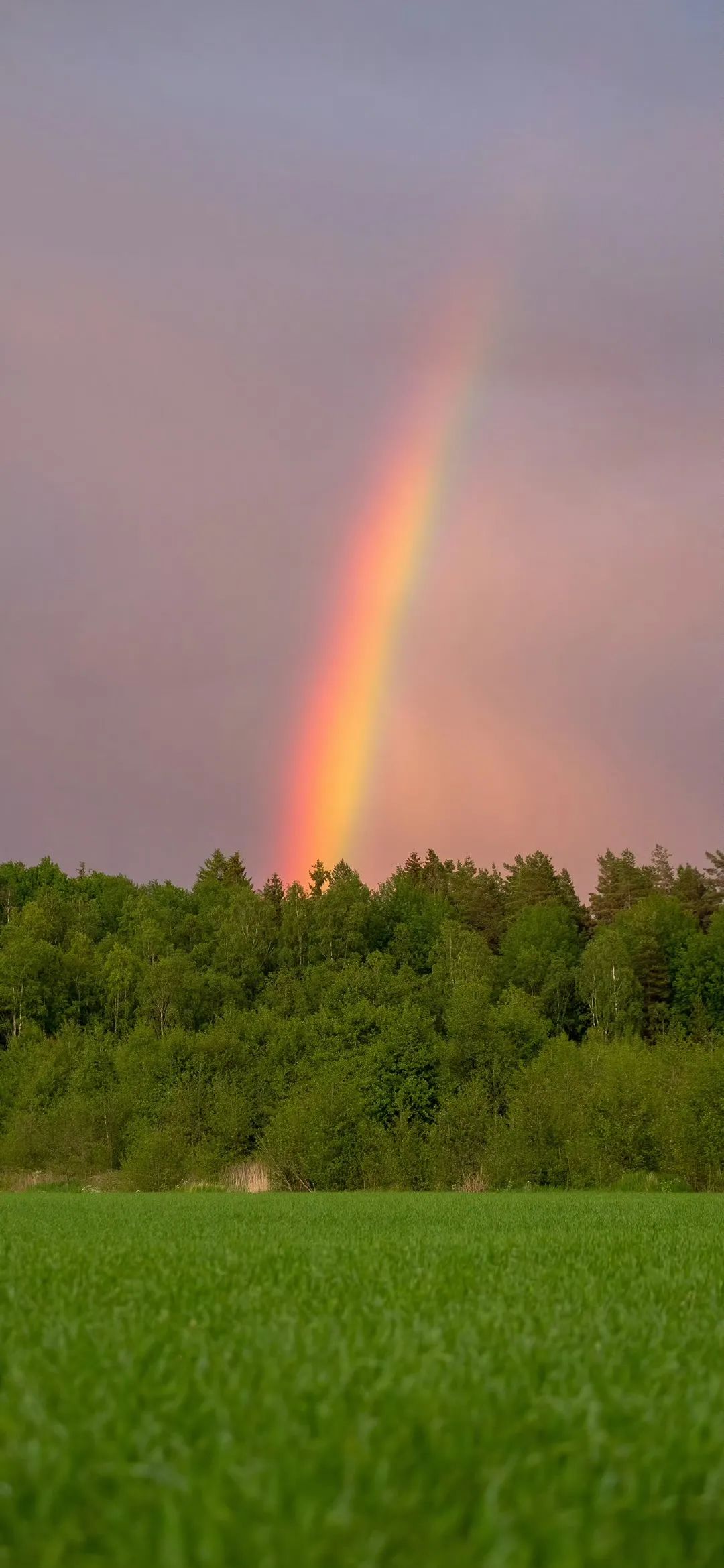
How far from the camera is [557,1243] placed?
562 inches

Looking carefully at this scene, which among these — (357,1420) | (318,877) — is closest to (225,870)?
(318,877)

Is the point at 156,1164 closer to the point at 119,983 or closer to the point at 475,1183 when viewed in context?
the point at 475,1183

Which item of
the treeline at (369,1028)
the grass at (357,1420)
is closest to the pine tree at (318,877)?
the treeline at (369,1028)

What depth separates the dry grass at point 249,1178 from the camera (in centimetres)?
7825

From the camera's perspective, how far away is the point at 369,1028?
313 feet

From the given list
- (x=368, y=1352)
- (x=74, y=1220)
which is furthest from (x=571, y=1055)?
(x=368, y=1352)

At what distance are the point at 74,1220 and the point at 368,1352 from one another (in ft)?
62.1

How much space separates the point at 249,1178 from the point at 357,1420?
258 feet

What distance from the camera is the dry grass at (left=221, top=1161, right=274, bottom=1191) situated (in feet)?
257

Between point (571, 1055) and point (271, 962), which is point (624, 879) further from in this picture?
point (571, 1055)

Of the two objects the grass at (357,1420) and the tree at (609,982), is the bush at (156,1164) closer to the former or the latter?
the tree at (609,982)

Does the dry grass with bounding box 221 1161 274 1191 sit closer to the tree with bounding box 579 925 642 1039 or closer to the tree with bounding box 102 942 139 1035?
the tree with bounding box 102 942 139 1035

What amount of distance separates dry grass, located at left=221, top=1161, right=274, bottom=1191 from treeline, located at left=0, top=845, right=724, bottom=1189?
73cm

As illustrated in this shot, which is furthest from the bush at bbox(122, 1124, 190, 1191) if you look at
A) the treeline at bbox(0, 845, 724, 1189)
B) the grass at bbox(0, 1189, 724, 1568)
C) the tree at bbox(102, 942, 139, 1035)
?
the grass at bbox(0, 1189, 724, 1568)
